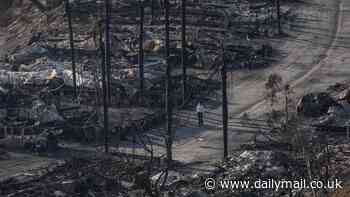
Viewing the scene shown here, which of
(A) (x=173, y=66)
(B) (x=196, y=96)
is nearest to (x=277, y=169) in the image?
(B) (x=196, y=96)

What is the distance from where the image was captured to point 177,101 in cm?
2320

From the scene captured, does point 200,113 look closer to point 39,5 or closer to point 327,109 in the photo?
point 327,109

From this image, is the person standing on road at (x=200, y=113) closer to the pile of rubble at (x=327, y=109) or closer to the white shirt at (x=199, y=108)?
the white shirt at (x=199, y=108)

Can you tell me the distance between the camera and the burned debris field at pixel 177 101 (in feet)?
53.3

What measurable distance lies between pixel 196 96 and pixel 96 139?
445cm

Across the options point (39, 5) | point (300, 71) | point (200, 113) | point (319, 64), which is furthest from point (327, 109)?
point (39, 5)

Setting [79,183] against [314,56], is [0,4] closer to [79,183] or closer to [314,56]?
[314,56]

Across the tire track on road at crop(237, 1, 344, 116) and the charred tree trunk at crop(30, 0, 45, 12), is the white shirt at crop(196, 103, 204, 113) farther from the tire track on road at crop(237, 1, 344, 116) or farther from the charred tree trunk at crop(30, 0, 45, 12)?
the charred tree trunk at crop(30, 0, 45, 12)

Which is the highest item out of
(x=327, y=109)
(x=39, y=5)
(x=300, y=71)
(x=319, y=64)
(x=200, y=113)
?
(x=39, y=5)

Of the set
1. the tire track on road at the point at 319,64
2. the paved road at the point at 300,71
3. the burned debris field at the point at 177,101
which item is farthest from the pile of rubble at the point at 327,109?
the tire track on road at the point at 319,64

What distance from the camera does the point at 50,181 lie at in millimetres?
17047

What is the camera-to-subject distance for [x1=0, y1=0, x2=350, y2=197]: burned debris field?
16250 mm

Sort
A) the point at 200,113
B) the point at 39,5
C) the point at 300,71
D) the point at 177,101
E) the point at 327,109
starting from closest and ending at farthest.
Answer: the point at 327,109 → the point at 200,113 → the point at 177,101 → the point at 300,71 → the point at 39,5

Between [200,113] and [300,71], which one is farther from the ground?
[300,71]
